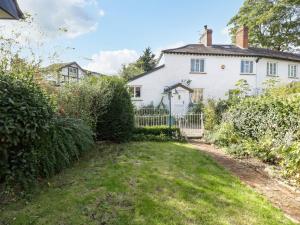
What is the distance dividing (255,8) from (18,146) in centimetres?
3602

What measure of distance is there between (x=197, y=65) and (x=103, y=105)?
17040 mm

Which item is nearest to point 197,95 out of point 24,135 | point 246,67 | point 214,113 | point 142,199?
point 246,67

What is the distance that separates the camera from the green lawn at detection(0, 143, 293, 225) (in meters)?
4.19

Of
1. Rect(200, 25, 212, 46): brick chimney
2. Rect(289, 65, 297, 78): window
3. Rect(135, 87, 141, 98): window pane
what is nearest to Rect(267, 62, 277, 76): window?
Rect(289, 65, 297, 78): window

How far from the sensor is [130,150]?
9477 mm

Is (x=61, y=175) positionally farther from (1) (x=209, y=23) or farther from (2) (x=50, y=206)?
(1) (x=209, y=23)

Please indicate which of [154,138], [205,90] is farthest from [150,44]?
[154,138]

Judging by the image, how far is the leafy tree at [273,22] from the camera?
3288cm

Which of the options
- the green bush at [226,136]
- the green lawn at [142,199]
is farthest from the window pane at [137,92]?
the green lawn at [142,199]

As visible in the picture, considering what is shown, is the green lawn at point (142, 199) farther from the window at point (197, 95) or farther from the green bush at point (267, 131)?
the window at point (197, 95)

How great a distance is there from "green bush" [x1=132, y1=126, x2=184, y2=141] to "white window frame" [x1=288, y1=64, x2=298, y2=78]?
2061cm

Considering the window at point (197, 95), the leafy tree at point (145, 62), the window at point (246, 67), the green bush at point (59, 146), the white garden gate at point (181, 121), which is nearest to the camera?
the green bush at point (59, 146)

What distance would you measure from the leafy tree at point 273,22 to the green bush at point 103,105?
92.4ft

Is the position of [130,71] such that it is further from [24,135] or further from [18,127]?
[18,127]
